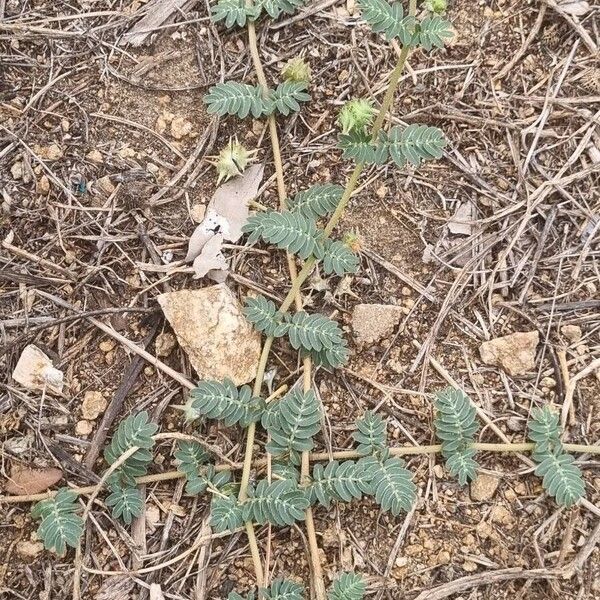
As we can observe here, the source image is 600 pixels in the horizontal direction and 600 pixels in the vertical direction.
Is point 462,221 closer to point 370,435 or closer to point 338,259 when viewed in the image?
point 338,259

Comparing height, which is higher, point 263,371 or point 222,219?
point 222,219

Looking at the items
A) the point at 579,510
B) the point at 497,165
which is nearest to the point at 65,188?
the point at 497,165

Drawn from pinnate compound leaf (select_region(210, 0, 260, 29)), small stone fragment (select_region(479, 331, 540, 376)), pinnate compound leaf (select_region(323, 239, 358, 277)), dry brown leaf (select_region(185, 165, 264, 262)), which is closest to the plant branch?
small stone fragment (select_region(479, 331, 540, 376))

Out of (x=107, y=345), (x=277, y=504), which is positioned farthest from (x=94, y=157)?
(x=277, y=504)

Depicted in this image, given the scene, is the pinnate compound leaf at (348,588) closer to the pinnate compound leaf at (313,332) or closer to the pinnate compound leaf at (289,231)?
the pinnate compound leaf at (313,332)

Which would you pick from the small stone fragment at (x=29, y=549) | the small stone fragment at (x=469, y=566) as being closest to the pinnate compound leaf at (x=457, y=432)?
the small stone fragment at (x=469, y=566)

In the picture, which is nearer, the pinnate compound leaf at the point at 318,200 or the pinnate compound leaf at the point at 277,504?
the pinnate compound leaf at the point at 277,504
